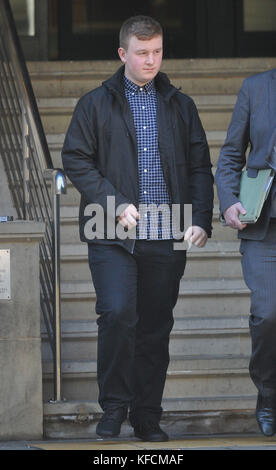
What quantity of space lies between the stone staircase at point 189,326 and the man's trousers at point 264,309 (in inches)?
41.5

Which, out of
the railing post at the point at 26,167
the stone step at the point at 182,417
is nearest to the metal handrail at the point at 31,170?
the railing post at the point at 26,167

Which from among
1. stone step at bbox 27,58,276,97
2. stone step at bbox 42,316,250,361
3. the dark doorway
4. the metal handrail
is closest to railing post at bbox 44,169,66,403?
the metal handrail

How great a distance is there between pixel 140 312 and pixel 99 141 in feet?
2.76

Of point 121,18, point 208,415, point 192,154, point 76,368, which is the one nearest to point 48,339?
point 76,368

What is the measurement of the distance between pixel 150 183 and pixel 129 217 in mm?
300

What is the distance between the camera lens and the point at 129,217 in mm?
5574

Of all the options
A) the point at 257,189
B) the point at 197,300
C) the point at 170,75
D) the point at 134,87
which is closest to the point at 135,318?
the point at 257,189

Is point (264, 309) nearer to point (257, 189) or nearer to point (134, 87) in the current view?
point (257, 189)

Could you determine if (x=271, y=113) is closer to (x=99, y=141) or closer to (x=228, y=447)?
(x=99, y=141)

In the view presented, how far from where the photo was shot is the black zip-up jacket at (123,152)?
5.75 meters

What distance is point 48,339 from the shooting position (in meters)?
7.17

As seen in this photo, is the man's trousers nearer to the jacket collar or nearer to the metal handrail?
the jacket collar

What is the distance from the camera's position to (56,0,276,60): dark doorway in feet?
43.9

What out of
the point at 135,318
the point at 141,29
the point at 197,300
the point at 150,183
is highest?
the point at 141,29
